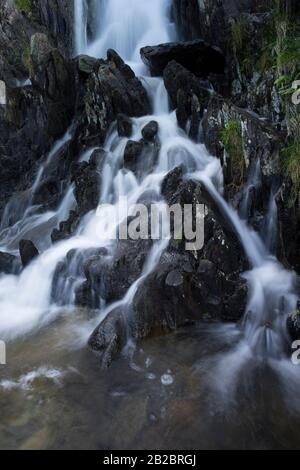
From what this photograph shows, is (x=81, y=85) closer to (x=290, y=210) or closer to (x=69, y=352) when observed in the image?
(x=290, y=210)

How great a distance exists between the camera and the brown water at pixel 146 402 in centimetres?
437

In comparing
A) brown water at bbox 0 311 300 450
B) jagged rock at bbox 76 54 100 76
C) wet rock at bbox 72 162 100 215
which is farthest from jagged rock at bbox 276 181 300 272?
jagged rock at bbox 76 54 100 76

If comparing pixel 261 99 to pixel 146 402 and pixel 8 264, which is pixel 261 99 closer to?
pixel 8 264

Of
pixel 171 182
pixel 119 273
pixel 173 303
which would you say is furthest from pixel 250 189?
pixel 119 273

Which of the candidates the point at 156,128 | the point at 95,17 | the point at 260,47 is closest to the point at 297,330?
the point at 156,128

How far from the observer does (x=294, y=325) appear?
5.92 meters

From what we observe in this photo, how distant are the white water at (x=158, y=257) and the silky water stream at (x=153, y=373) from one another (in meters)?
0.02

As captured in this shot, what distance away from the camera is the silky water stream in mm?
4453

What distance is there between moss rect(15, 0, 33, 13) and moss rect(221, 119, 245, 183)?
11.9m

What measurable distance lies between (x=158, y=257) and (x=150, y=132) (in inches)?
180

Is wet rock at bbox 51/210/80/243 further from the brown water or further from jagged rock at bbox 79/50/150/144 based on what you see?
the brown water

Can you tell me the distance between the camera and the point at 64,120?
13570mm

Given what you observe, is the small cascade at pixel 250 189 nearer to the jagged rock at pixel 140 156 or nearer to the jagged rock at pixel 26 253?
the jagged rock at pixel 140 156

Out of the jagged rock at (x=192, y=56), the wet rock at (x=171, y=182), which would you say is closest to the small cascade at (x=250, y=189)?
the wet rock at (x=171, y=182)
